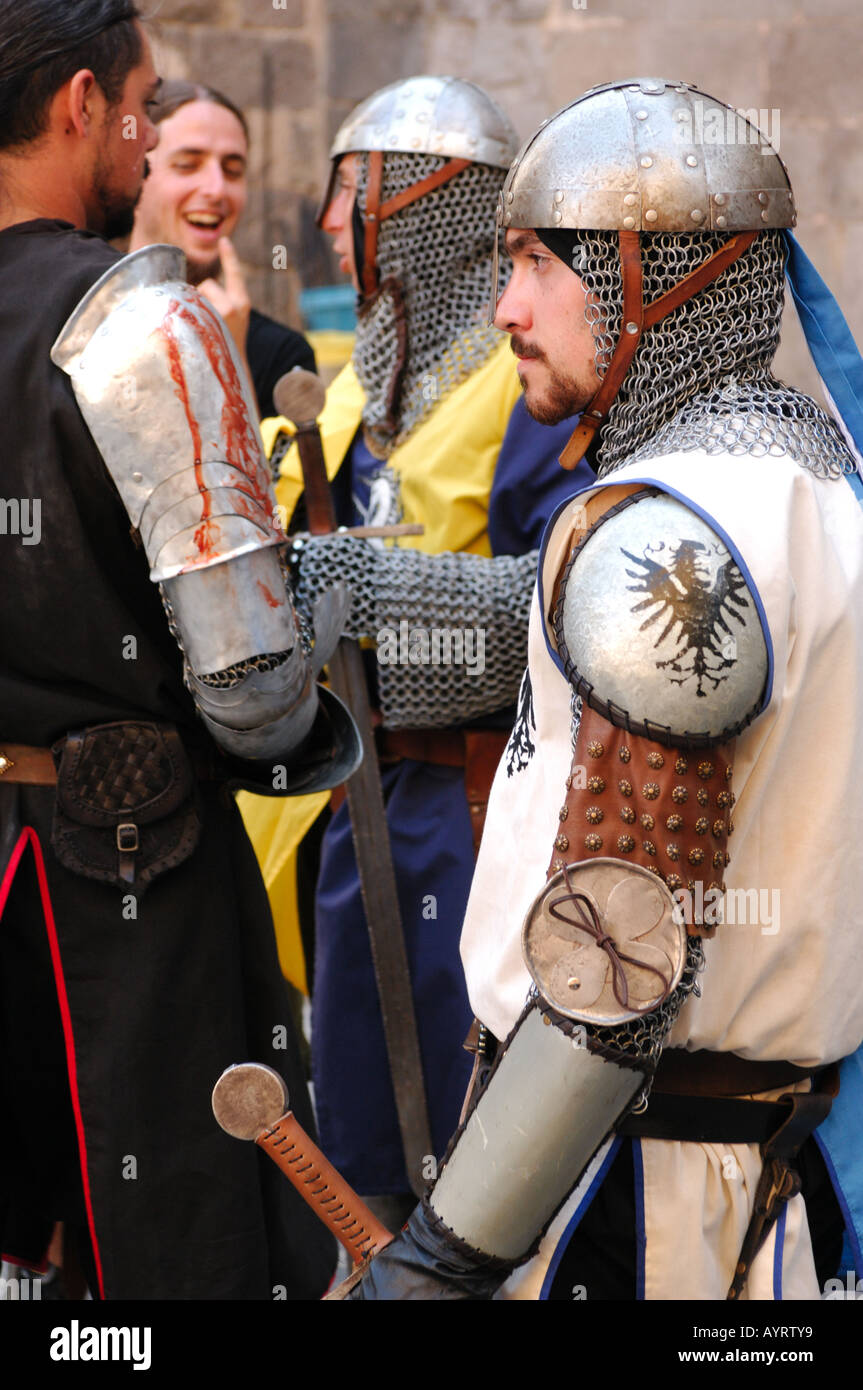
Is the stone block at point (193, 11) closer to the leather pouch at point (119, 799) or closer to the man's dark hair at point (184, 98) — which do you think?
the man's dark hair at point (184, 98)

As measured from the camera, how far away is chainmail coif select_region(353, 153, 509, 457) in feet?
11.5

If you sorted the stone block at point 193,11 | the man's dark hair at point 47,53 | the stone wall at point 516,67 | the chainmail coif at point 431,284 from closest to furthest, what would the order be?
the man's dark hair at point 47,53 < the chainmail coif at point 431,284 < the stone wall at point 516,67 < the stone block at point 193,11

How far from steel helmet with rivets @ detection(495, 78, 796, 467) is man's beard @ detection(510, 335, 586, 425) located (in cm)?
4

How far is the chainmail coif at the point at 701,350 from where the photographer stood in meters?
1.77

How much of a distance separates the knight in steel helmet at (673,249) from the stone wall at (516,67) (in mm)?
3749

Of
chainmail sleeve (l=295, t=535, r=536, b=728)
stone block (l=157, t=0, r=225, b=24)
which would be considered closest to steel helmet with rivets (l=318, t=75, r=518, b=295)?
chainmail sleeve (l=295, t=535, r=536, b=728)

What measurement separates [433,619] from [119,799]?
1.04 m

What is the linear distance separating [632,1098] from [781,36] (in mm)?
5506

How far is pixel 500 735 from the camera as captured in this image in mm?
3322

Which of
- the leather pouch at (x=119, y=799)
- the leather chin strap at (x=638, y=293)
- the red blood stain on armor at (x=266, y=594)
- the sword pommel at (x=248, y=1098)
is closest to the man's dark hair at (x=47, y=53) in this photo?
the red blood stain on armor at (x=266, y=594)

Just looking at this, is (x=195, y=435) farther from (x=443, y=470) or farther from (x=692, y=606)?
(x=443, y=470)
